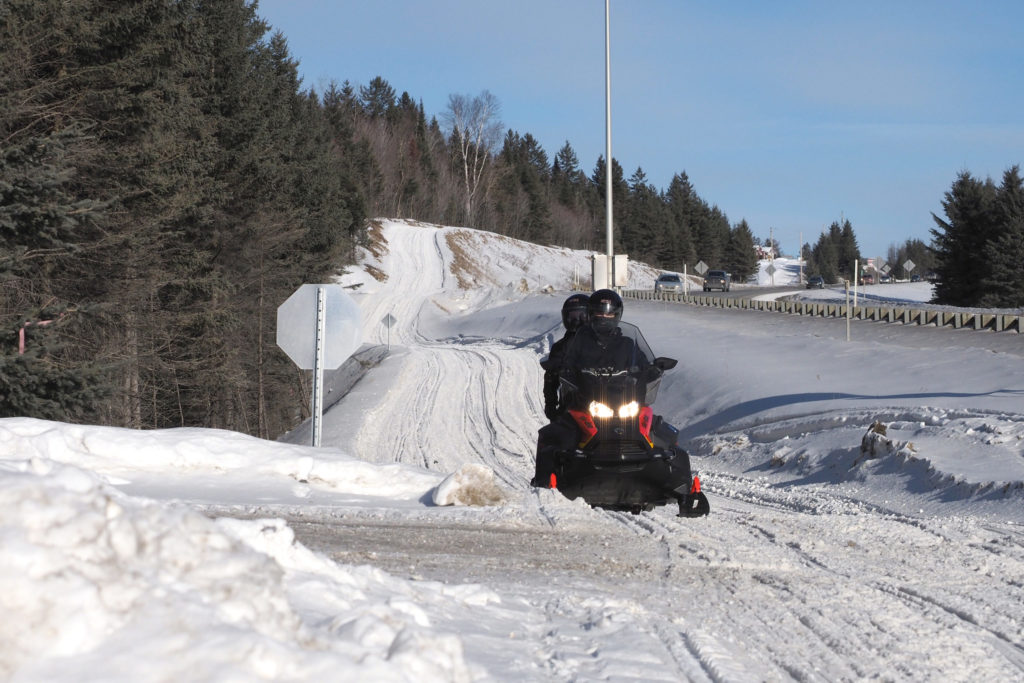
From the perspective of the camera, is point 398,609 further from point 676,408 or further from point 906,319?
point 906,319

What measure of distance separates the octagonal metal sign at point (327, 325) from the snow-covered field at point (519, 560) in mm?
1051

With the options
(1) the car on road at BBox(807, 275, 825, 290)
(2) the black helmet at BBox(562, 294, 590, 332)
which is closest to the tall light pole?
(2) the black helmet at BBox(562, 294, 590, 332)

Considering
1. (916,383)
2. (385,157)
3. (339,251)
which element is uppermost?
(385,157)

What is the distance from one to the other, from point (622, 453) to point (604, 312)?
147cm

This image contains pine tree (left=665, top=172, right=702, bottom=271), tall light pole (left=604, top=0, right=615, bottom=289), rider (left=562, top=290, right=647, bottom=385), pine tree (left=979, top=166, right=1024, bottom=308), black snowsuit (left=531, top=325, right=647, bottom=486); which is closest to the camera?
black snowsuit (left=531, top=325, right=647, bottom=486)

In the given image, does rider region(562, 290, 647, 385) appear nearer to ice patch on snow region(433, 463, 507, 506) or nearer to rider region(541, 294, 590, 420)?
rider region(541, 294, 590, 420)

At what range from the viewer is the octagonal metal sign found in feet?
31.9

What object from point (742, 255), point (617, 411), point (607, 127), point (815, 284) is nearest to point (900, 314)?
point (607, 127)

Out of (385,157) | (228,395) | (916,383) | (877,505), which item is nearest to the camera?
(877,505)

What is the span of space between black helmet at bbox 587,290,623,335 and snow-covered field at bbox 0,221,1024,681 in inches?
64.6

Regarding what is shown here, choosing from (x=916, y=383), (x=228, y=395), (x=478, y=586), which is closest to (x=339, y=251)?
(x=228, y=395)

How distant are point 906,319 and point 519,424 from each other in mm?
17407

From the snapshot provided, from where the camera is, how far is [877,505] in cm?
1019

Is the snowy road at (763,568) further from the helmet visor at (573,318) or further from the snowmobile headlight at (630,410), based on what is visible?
the helmet visor at (573,318)
